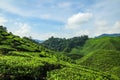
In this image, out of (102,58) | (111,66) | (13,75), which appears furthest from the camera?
(102,58)

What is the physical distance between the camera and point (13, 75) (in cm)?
4306

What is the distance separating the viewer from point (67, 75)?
44938mm

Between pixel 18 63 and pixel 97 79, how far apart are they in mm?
14279

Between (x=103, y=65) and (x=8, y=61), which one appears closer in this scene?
(x=8, y=61)

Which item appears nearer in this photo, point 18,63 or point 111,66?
point 18,63

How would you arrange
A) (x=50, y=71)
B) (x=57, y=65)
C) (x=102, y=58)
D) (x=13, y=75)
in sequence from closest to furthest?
(x=13, y=75), (x=50, y=71), (x=57, y=65), (x=102, y=58)

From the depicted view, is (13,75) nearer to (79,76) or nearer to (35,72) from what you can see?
(35,72)

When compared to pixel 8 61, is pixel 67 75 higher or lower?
lower

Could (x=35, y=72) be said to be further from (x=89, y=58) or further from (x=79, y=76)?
(x=89, y=58)

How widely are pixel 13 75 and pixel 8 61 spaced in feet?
11.9

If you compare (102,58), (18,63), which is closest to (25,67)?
(18,63)

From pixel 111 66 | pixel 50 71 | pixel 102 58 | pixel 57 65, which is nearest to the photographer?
pixel 50 71

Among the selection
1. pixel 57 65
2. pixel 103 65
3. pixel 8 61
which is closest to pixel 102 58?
pixel 103 65

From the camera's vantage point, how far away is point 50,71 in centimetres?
4828
